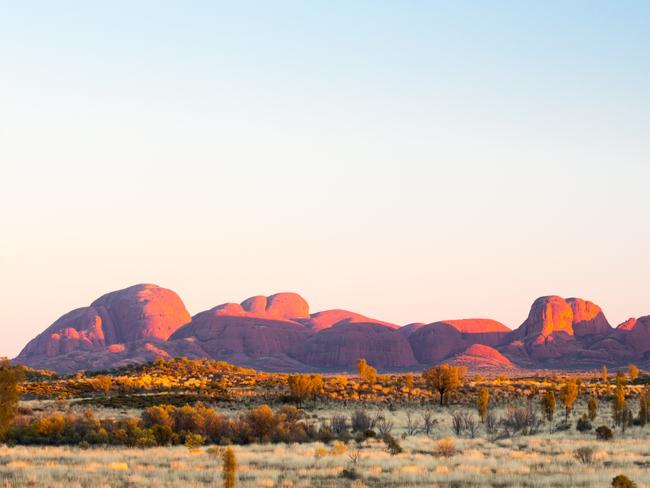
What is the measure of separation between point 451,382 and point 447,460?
40.4 metres

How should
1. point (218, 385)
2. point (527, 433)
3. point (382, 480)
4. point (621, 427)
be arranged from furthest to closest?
point (218, 385), point (621, 427), point (527, 433), point (382, 480)

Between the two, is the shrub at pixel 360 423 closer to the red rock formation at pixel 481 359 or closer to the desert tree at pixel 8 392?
the desert tree at pixel 8 392

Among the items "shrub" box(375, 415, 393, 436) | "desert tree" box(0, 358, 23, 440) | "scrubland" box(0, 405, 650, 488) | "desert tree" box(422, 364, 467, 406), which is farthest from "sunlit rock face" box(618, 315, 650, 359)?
"desert tree" box(0, 358, 23, 440)

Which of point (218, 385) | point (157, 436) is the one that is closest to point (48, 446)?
point (157, 436)

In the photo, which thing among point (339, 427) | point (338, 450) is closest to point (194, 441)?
point (338, 450)

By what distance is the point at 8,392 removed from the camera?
31938mm

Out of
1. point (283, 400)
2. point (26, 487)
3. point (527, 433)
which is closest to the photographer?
point (26, 487)

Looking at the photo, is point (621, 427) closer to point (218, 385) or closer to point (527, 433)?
point (527, 433)

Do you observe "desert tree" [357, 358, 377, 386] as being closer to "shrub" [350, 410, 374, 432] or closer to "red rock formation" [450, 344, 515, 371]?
"shrub" [350, 410, 374, 432]

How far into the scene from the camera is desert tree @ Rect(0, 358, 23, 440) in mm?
31906

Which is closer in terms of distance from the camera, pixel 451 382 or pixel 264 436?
pixel 264 436

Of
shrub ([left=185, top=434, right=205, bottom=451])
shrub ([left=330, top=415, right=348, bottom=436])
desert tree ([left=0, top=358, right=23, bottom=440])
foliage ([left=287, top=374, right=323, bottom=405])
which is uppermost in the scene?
desert tree ([left=0, top=358, right=23, bottom=440])

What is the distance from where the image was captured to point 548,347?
630 ft

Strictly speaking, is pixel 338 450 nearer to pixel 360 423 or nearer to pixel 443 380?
pixel 360 423
